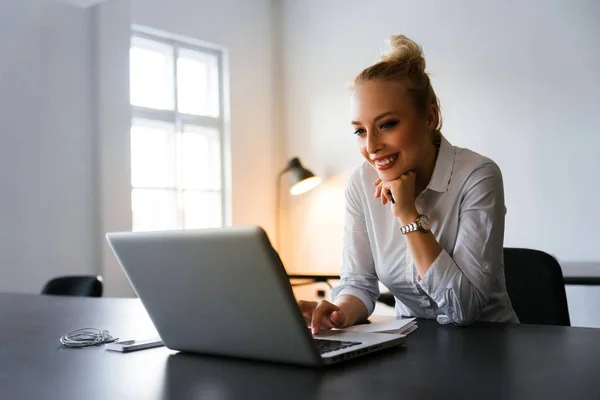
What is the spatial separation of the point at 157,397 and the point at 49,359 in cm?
38

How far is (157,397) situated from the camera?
0.82 meters

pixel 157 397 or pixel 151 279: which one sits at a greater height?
pixel 151 279

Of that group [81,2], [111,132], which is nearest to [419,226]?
[111,132]

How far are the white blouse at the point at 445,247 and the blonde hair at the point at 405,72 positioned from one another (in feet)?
0.44

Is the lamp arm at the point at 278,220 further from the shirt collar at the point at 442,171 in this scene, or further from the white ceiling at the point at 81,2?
the shirt collar at the point at 442,171

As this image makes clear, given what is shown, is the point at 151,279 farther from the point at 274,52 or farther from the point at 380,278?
the point at 274,52

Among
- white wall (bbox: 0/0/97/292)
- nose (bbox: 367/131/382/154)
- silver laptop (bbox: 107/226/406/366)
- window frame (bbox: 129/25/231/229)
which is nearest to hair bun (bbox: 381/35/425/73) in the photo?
nose (bbox: 367/131/382/154)

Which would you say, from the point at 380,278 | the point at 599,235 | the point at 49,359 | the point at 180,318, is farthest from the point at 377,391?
the point at 599,235

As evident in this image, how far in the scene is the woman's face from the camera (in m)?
1.50

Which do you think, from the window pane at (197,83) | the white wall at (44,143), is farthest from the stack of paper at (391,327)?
the window pane at (197,83)

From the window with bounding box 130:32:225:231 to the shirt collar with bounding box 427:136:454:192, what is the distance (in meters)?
3.47

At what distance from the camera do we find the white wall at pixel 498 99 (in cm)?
414

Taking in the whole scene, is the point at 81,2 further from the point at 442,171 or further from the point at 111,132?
the point at 442,171

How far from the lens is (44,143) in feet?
13.6
